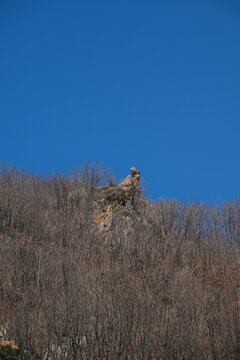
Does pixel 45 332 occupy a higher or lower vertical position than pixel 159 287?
lower

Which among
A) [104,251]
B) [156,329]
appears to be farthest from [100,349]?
[104,251]

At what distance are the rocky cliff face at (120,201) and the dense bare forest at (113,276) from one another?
10 cm

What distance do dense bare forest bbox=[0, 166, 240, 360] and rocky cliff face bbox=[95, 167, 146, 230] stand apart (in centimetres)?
10

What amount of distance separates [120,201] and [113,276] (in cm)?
1136

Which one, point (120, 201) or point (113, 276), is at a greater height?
point (120, 201)

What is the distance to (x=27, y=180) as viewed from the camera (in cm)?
4388

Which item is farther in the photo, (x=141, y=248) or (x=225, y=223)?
(x=225, y=223)

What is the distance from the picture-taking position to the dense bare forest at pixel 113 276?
33.5 ft

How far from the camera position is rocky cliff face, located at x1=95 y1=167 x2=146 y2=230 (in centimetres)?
2836

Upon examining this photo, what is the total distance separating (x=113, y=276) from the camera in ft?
59.6

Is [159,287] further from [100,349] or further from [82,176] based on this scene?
[82,176]

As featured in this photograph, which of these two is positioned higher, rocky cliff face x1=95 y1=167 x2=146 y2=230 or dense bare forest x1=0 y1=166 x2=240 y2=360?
rocky cliff face x1=95 y1=167 x2=146 y2=230

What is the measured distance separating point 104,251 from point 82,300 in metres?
12.8

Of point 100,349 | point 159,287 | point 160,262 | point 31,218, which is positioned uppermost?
point 31,218
